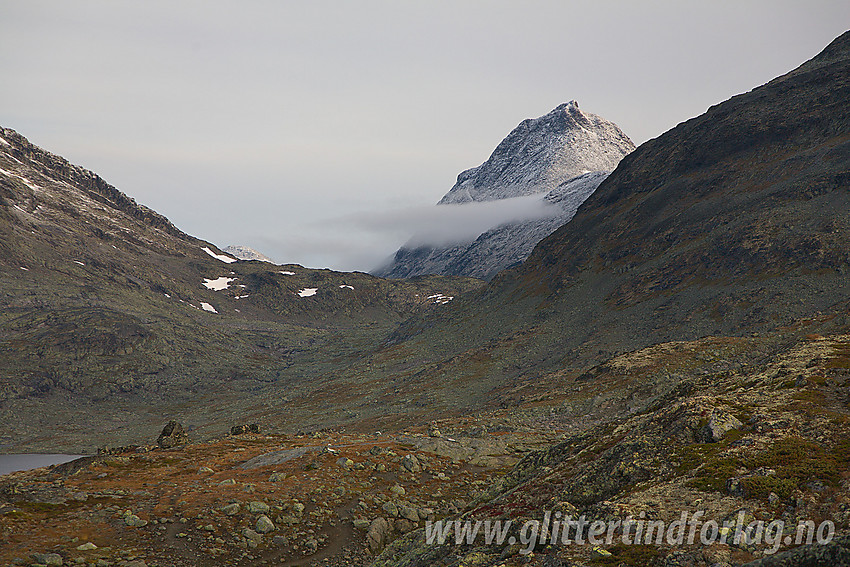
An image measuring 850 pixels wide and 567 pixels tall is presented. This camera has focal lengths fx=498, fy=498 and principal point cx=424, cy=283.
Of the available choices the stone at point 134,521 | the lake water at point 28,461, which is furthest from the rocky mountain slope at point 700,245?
the lake water at point 28,461

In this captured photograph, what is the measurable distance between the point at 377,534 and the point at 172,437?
2880 centimetres

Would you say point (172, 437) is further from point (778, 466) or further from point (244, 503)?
point (778, 466)

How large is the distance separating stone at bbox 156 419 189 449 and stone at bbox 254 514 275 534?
74.0 ft

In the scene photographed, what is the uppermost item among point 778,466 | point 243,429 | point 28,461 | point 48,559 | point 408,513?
point 28,461

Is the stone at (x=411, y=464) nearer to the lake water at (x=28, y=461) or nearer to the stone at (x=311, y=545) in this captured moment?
the stone at (x=311, y=545)

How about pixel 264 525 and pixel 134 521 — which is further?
pixel 264 525

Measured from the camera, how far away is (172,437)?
45531 millimetres

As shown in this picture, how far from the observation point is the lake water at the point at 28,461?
385 ft

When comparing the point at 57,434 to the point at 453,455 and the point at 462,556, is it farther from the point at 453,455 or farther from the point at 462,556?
the point at 462,556

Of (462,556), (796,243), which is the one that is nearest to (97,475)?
(462,556)

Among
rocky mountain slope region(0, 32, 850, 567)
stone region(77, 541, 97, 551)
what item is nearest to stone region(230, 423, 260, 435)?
rocky mountain slope region(0, 32, 850, 567)

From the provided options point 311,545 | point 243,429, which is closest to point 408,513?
point 311,545

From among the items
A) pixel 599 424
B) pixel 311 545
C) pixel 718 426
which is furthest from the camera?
pixel 599 424

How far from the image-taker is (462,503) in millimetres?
28312
